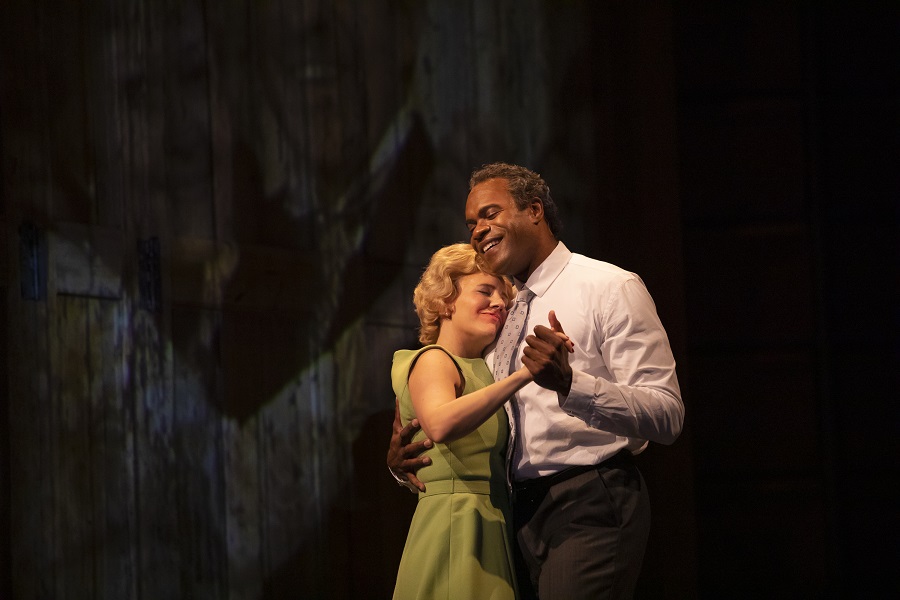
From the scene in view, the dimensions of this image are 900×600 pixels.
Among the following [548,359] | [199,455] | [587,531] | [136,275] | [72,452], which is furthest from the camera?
[199,455]

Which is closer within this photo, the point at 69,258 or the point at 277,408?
the point at 69,258

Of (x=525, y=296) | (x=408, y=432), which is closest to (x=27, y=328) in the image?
(x=408, y=432)

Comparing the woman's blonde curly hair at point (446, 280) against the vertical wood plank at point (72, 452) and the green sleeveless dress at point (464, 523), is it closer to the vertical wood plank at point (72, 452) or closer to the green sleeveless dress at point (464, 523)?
the green sleeveless dress at point (464, 523)

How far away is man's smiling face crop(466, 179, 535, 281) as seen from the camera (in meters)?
2.80

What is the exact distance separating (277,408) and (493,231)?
153cm

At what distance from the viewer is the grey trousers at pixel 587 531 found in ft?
8.14

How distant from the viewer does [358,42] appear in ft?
14.9

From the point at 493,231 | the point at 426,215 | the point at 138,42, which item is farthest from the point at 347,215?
the point at 493,231

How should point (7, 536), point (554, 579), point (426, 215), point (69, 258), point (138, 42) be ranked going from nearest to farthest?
point (554, 579) → point (7, 536) → point (69, 258) → point (138, 42) → point (426, 215)

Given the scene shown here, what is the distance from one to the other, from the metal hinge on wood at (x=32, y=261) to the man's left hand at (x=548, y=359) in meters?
1.50

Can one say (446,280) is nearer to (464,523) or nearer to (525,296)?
(525,296)

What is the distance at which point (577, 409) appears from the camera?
2.39m

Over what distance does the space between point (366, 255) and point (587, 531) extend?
2.19m

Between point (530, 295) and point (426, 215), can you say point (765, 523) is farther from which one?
point (530, 295)
